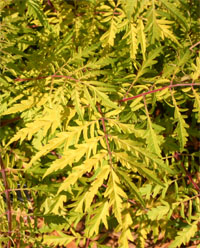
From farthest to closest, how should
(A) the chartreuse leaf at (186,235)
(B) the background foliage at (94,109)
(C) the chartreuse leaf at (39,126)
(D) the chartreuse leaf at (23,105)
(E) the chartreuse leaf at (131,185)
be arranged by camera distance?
(A) the chartreuse leaf at (186,235) < (D) the chartreuse leaf at (23,105) < (C) the chartreuse leaf at (39,126) < (B) the background foliage at (94,109) < (E) the chartreuse leaf at (131,185)

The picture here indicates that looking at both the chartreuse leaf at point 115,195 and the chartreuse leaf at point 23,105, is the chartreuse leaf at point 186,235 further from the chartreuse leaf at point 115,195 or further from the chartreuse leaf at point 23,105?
the chartreuse leaf at point 23,105

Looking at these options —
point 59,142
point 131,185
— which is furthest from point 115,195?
point 59,142

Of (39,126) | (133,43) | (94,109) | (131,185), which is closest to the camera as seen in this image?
(131,185)

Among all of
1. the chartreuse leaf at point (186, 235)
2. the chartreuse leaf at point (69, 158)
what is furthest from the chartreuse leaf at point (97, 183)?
the chartreuse leaf at point (186, 235)

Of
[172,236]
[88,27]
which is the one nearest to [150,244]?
[172,236]

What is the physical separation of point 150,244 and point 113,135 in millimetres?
1986

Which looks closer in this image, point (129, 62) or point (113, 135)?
point (113, 135)

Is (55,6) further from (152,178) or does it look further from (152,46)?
Result: (152,178)

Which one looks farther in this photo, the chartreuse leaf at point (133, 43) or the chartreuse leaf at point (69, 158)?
the chartreuse leaf at point (133, 43)

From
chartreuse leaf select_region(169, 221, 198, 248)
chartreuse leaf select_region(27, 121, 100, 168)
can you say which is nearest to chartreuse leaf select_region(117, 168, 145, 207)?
chartreuse leaf select_region(27, 121, 100, 168)

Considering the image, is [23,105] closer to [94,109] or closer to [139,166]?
[94,109]

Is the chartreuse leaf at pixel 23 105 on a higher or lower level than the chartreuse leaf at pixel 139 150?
higher

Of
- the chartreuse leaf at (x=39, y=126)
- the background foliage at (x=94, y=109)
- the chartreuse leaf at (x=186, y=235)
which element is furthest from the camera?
the chartreuse leaf at (x=186, y=235)

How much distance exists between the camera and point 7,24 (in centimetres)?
167
